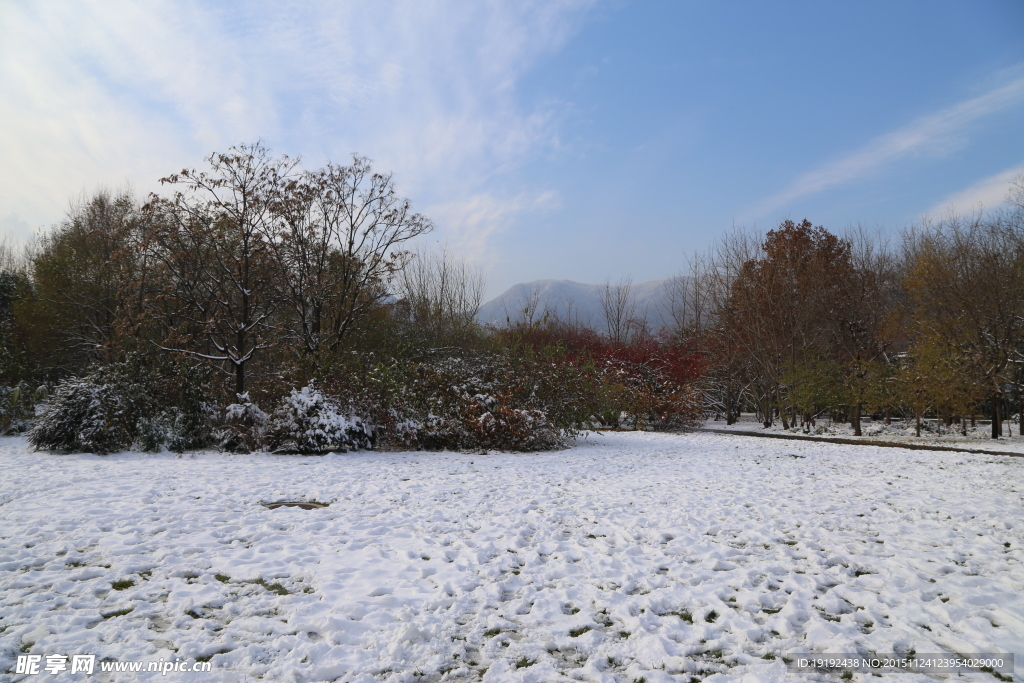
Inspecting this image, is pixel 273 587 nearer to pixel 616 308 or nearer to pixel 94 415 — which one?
pixel 94 415

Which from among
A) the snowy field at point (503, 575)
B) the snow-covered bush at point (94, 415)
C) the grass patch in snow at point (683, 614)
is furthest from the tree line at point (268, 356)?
the grass patch in snow at point (683, 614)

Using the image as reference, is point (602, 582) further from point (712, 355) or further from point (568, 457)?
point (712, 355)

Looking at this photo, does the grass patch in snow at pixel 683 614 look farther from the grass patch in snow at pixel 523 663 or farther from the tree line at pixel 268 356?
the tree line at pixel 268 356

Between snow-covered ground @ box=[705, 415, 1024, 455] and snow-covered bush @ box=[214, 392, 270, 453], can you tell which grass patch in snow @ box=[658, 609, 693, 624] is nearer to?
snow-covered bush @ box=[214, 392, 270, 453]

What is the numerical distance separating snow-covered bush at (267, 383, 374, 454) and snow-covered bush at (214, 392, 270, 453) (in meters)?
0.29

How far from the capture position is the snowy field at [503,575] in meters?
2.77

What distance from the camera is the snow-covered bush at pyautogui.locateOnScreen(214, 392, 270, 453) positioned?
9406 mm

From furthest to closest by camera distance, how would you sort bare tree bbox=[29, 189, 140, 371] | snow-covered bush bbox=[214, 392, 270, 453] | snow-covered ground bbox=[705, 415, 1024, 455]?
1. bare tree bbox=[29, 189, 140, 371]
2. snow-covered ground bbox=[705, 415, 1024, 455]
3. snow-covered bush bbox=[214, 392, 270, 453]

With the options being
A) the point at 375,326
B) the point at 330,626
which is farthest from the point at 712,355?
the point at 330,626

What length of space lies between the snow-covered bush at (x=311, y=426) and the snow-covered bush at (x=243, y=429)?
286 millimetres

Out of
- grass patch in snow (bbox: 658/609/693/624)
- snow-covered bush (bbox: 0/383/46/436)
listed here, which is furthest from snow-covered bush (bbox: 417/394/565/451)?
snow-covered bush (bbox: 0/383/46/436)

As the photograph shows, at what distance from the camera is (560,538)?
457 centimetres

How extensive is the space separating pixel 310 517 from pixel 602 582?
9.40ft

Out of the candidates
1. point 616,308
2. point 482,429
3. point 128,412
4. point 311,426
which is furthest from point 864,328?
point 128,412
